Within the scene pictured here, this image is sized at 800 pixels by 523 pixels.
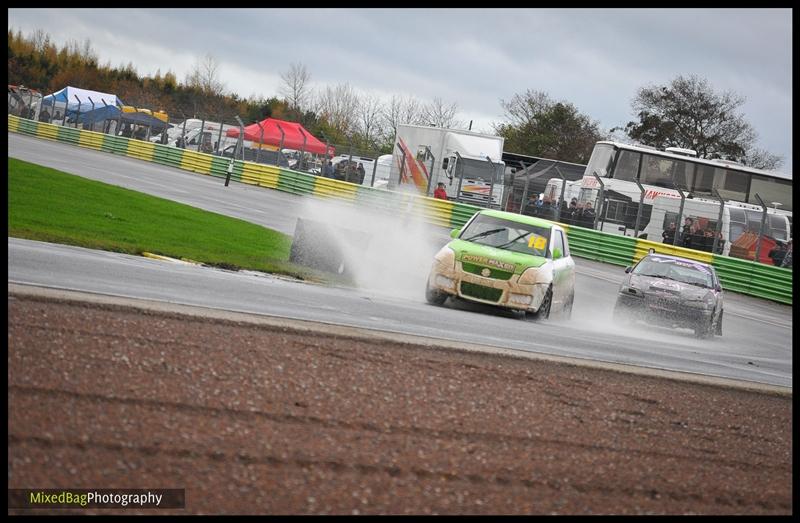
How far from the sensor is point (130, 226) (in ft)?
63.4

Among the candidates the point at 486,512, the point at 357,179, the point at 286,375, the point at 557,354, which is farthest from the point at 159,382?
the point at 357,179

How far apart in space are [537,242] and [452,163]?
22.2 meters

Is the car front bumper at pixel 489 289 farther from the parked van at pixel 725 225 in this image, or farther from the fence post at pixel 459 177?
the fence post at pixel 459 177

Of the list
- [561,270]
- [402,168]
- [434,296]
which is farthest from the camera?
[402,168]

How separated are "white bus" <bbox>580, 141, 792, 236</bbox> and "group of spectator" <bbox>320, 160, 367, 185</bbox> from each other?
9474 millimetres

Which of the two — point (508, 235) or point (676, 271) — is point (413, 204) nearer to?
point (676, 271)

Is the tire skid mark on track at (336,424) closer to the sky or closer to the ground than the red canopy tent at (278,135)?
closer to the ground

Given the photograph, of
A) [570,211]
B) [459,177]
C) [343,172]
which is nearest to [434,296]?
[570,211]

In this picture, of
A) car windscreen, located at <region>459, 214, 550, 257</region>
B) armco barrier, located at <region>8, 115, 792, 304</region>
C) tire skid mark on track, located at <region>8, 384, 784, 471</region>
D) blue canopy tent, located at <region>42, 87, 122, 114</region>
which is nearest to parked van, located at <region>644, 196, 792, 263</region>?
armco barrier, located at <region>8, 115, 792, 304</region>

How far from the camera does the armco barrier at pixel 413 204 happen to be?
100ft

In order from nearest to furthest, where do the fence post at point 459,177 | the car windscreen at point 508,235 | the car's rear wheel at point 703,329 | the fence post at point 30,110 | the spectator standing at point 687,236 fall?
the car windscreen at point 508,235
the car's rear wheel at point 703,329
the spectator standing at point 687,236
the fence post at point 459,177
the fence post at point 30,110

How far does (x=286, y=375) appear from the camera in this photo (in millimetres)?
7562

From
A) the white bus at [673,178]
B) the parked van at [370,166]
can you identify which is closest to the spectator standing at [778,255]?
the white bus at [673,178]

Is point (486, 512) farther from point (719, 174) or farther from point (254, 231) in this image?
point (719, 174)
